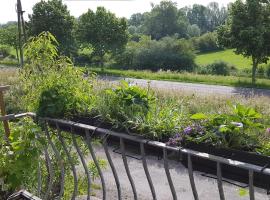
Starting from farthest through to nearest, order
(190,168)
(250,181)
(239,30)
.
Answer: (239,30) < (190,168) < (250,181)

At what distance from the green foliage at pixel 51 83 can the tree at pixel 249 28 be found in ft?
63.6

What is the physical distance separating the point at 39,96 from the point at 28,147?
43 cm

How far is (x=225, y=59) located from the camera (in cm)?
5288

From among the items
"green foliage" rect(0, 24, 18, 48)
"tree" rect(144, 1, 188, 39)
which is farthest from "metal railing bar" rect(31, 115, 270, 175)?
"tree" rect(144, 1, 188, 39)

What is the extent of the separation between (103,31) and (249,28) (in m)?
15.3

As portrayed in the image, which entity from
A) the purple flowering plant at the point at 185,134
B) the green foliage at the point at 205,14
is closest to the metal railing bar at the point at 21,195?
the purple flowering plant at the point at 185,134

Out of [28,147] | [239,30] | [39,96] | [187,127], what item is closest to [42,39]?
[39,96]

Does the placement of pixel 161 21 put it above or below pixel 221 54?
above

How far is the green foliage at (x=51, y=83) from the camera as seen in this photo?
267cm

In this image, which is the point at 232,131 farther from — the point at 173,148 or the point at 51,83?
the point at 51,83

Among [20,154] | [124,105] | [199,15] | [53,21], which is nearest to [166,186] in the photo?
[20,154]

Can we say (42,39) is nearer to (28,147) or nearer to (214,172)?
(28,147)

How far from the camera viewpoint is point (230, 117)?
187 cm

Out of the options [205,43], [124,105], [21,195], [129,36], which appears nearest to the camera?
[124,105]
